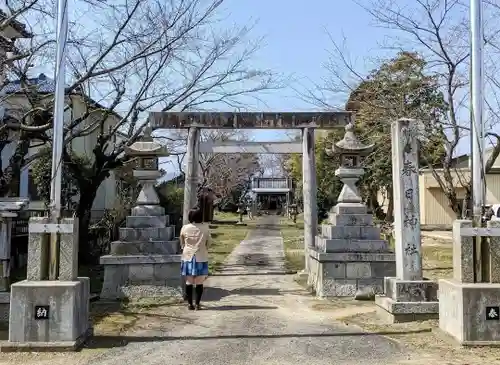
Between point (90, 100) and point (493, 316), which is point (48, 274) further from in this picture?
point (90, 100)

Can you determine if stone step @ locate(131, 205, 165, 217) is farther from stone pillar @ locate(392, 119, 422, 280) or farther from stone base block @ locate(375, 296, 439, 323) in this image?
stone base block @ locate(375, 296, 439, 323)

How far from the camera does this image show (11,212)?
7.81 meters

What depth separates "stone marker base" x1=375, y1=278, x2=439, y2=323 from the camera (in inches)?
312

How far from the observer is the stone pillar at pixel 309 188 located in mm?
13359

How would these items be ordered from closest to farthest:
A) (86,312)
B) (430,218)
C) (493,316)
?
(493,316)
(86,312)
(430,218)

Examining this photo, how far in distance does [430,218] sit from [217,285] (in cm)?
2507

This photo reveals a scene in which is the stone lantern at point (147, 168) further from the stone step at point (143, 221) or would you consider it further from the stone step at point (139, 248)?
the stone step at point (139, 248)

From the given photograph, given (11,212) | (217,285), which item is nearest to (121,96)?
(217,285)

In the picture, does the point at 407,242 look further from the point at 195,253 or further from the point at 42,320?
the point at 42,320

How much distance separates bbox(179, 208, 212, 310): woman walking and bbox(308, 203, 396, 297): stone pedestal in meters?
2.49

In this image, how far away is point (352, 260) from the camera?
411 inches

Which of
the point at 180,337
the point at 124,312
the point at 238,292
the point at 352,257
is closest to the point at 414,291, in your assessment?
the point at 352,257

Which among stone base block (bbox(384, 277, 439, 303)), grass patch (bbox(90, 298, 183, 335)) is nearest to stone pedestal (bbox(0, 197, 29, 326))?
grass patch (bbox(90, 298, 183, 335))

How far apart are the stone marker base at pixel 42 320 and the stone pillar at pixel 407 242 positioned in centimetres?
444
